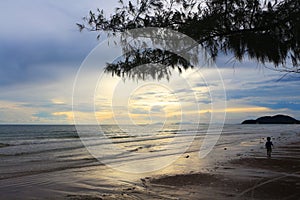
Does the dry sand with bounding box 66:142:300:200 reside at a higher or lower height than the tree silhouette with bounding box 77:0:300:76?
lower

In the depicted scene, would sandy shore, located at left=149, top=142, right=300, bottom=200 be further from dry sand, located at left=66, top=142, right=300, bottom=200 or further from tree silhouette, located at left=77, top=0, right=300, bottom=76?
tree silhouette, located at left=77, top=0, right=300, bottom=76

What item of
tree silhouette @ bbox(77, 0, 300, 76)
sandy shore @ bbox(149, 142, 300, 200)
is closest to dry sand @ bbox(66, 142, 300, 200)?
Answer: sandy shore @ bbox(149, 142, 300, 200)

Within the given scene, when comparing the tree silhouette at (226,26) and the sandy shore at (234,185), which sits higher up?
the tree silhouette at (226,26)

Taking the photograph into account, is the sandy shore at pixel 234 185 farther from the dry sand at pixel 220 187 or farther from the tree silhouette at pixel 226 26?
the tree silhouette at pixel 226 26

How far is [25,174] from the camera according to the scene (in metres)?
11.9

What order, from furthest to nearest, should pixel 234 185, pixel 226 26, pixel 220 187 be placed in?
pixel 234 185 < pixel 220 187 < pixel 226 26

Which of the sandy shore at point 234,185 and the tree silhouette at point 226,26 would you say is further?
the sandy shore at point 234,185

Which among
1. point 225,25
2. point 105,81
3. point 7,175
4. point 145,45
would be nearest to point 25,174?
point 7,175

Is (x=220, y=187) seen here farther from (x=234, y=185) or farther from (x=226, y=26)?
(x=226, y=26)

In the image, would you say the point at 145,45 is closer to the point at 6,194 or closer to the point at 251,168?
the point at 6,194

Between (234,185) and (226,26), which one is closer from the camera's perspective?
(226,26)

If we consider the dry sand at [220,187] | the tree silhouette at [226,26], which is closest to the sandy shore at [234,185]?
the dry sand at [220,187]

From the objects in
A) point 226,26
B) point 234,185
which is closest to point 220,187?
point 234,185

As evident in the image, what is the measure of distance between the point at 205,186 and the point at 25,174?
277 inches
